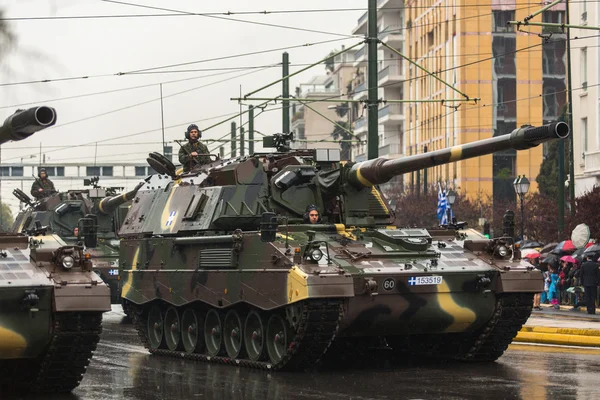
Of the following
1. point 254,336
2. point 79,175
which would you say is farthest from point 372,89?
point 79,175

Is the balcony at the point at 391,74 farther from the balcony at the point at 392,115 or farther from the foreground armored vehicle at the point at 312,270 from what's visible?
the foreground armored vehicle at the point at 312,270

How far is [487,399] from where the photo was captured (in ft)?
47.8

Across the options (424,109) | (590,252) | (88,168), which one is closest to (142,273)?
(590,252)

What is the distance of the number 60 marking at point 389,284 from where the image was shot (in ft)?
57.3

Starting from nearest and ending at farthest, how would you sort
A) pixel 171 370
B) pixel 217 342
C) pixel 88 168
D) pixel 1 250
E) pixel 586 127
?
pixel 1 250 → pixel 171 370 → pixel 217 342 → pixel 586 127 → pixel 88 168

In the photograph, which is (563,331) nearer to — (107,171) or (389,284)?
(389,284)

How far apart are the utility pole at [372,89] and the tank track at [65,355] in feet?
34.1

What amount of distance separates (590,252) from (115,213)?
35.9 ft

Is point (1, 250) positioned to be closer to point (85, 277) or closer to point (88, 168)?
point (85, 277)

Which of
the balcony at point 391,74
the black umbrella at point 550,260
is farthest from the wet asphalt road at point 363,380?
the balcony at point 391,74

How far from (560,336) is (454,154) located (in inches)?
219

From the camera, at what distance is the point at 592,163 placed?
1951 inches

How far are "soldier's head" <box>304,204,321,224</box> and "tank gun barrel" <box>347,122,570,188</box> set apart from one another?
2.60 ft

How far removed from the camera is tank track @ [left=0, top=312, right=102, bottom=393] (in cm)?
1506
